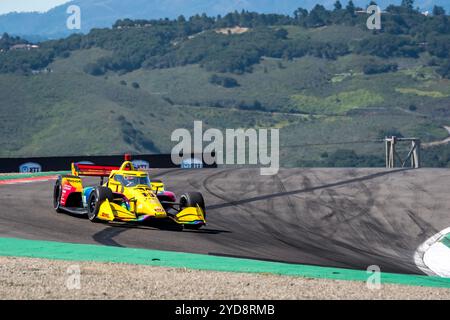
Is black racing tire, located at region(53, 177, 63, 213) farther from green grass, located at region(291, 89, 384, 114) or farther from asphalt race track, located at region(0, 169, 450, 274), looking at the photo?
green grass, located at region(291, 89, 384, 114)

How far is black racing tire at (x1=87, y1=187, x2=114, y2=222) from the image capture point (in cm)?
1834

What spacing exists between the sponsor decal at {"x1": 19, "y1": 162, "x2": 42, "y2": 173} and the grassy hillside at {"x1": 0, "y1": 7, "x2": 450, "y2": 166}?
239 feet

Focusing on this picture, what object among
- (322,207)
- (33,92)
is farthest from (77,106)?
(322,207)

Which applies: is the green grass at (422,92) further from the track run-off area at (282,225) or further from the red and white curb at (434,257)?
the red and white curb at (434,257)

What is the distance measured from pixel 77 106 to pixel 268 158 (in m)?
32.7

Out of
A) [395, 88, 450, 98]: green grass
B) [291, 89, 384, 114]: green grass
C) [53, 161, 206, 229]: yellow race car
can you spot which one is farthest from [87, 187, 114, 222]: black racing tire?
[395, 88, 450, 98]: green grass

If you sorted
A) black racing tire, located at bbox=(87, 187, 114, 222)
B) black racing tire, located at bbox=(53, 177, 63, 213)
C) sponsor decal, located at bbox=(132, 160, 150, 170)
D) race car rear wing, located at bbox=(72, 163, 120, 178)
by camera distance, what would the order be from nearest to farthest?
black racing tire, located at bbox=(87, 187, 114, 222)
black racing tire, located at bbox=(53, 177, 63, 213)
race car rear wing, located at bbox=(72, 163, 120, 178)
sponsor decal, located at bbox=(132, 160, 150, 170)

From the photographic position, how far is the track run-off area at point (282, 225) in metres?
15.6

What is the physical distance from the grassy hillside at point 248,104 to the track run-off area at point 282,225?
7922 cm

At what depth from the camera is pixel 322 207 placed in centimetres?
2362

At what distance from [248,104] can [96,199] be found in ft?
451

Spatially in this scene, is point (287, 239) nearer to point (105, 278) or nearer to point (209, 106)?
point (105, 278)

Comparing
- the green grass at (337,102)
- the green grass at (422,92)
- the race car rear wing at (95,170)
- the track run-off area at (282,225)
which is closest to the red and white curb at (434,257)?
the track run-off area at (282,225)

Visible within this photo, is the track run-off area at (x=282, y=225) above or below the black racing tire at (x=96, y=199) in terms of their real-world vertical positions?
below
